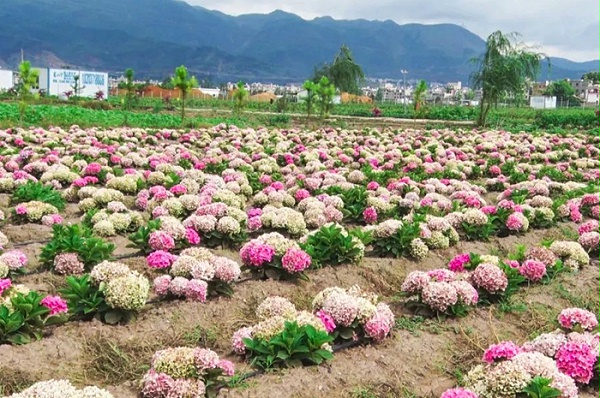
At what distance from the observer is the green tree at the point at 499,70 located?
30.6 meters

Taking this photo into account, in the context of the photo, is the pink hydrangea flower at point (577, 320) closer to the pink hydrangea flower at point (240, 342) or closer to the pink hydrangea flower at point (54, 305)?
the pink hydrangea flower at point (240, 342)

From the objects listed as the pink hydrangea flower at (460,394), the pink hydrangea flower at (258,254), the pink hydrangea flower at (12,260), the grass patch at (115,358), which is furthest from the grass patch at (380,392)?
the pink hydrangea flower at (12,260)

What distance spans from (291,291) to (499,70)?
88.8 feet

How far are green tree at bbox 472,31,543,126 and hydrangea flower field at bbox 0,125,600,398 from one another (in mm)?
20024

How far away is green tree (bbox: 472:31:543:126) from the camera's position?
3064 centimetres

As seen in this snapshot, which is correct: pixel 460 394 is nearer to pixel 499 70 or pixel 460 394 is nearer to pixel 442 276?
pixel 442 276

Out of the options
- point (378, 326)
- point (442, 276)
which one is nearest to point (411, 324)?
point (442, 276)

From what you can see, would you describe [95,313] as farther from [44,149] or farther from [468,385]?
[44,149]

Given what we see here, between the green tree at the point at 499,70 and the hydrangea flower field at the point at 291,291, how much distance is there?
65.7 feet

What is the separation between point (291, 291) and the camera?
6445 millimetres

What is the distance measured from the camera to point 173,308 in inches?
227

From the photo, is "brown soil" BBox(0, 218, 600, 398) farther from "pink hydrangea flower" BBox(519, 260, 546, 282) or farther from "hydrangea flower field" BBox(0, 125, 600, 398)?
"pink hydrangea flower" BBox(519, 260, 546, 282)

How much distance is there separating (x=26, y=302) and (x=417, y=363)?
3260 mm

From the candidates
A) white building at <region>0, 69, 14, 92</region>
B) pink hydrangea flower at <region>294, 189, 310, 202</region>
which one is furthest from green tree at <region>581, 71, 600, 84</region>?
pink hydrangea flower at <region>294, 189, 310, 202</region>
